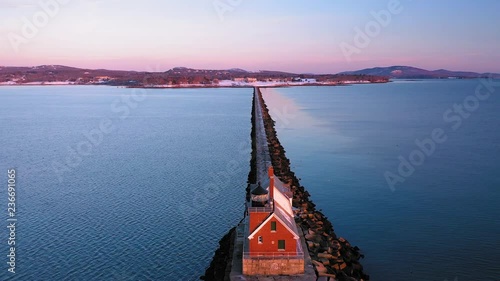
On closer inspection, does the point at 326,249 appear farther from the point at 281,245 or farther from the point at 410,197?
the point at 410,197

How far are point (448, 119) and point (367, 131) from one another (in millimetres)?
17436

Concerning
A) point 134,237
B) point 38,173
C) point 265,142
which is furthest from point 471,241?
point 38,173

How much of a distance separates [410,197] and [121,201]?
15001 millimetres

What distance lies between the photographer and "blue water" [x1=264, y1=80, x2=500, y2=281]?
59.3 ft

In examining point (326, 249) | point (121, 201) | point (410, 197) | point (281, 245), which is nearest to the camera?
point (281, 245)

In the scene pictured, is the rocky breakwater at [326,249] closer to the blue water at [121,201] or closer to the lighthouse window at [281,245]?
the lighthouse window at [281,245]

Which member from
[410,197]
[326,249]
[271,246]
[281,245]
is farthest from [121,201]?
[410,197]

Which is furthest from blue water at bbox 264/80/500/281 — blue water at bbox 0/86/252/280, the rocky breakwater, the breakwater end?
blue water at bbox 0/86/252/280

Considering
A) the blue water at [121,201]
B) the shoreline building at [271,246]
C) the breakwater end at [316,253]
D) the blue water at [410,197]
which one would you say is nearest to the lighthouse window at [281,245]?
the shoreline building at [271,246]

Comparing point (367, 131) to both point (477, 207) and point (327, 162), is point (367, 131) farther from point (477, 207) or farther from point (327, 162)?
point (477, 207)

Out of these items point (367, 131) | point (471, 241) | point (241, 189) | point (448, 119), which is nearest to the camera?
point (471, 241)

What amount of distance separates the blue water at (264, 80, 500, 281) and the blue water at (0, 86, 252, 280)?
5177mm

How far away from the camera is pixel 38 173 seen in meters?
31.1

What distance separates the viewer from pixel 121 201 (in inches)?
992
